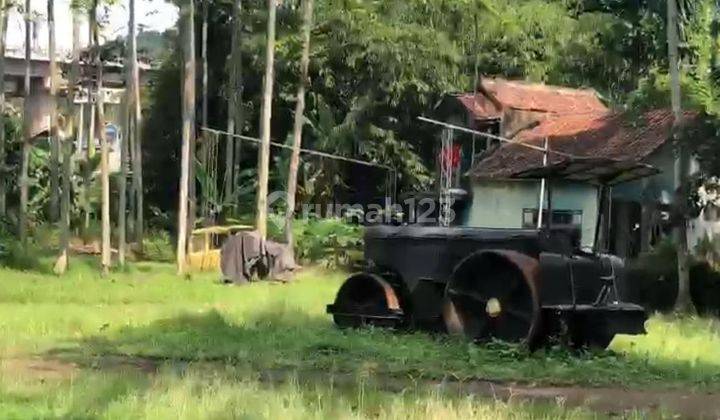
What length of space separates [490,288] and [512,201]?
64.3 feet

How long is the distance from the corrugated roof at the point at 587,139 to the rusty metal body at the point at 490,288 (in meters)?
11.6

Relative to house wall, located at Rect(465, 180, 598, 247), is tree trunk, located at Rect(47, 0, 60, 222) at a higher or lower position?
higher

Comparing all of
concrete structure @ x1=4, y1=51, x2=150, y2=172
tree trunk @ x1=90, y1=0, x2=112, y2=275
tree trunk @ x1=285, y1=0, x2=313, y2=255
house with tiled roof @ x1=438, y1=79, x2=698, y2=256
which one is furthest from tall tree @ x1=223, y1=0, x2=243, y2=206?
concrete structure @ x1=4, y1=51, x2=150, y2=172

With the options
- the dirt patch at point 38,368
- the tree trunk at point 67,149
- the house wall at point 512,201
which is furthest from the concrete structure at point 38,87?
the dirt patch at point 38,368

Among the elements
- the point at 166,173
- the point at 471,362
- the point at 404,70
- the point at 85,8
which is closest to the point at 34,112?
the point at 166,173

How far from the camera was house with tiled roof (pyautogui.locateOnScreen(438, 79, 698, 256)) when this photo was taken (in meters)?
31.0

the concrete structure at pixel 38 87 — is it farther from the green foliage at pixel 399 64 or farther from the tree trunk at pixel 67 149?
the tree trunk at pixel 67 149

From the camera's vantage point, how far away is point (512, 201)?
3559cm

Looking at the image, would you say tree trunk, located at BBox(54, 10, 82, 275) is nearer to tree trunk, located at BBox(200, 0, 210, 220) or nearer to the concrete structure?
tree trunk, located at BBox(200, 0, 210, 220)

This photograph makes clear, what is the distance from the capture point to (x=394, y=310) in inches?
698

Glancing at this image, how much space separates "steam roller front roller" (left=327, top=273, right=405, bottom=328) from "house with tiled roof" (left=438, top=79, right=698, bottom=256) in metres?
11.2

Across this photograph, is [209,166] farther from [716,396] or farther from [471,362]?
[716,396]

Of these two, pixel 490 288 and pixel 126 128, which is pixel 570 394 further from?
pixel 126 128

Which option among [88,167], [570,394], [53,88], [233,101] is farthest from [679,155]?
[88,167]
